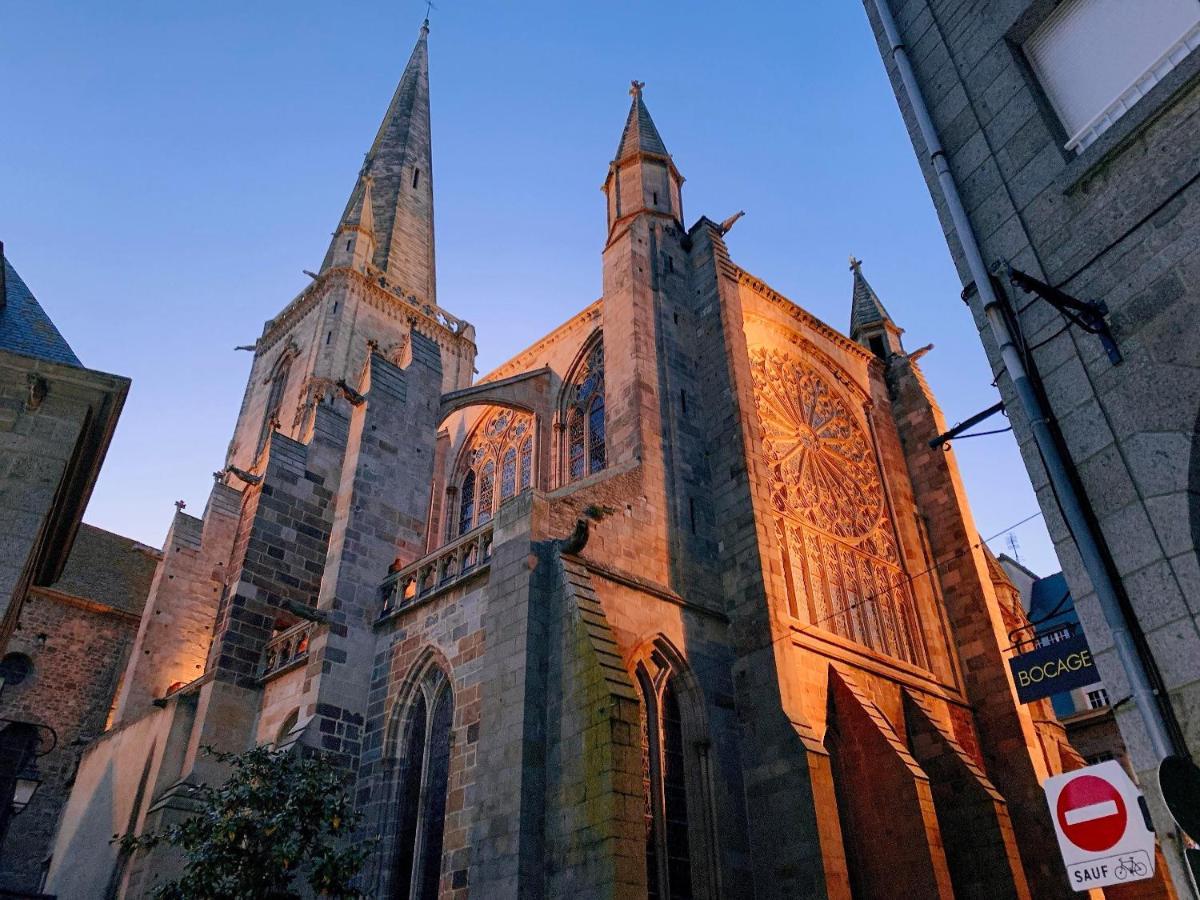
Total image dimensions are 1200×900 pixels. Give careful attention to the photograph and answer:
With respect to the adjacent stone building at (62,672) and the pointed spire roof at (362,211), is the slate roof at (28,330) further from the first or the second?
the pointed spire roof at (362,211)

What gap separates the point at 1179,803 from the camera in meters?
3.68

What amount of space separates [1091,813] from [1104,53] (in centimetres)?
489

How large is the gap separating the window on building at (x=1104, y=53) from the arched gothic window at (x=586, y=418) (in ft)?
38.5

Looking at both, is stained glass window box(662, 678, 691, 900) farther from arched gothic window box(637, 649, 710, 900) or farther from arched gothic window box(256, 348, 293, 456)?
arched gothic window box(256, 348, 293, 456)

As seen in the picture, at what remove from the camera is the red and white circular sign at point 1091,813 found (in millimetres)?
3938

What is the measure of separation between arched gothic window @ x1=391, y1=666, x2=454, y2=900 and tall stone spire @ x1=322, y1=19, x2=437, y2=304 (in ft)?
75.1

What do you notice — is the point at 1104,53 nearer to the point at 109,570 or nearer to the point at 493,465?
the point at 493,465

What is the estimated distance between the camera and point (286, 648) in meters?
13.5

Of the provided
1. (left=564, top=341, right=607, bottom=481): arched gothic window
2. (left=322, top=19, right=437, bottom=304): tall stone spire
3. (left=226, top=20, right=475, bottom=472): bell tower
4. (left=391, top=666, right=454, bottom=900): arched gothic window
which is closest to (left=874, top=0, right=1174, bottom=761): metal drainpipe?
(left=391, top=666, right=454, bottom=900): arched gothic window

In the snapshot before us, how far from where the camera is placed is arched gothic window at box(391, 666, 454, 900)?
10.3m

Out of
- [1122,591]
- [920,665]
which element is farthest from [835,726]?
[1122,591]

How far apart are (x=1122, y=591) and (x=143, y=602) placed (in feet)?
75.2

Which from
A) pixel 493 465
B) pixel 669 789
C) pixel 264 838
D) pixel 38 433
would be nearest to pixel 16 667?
pixel 493 465

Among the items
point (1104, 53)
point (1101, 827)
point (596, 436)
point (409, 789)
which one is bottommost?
point (1101, 827)
